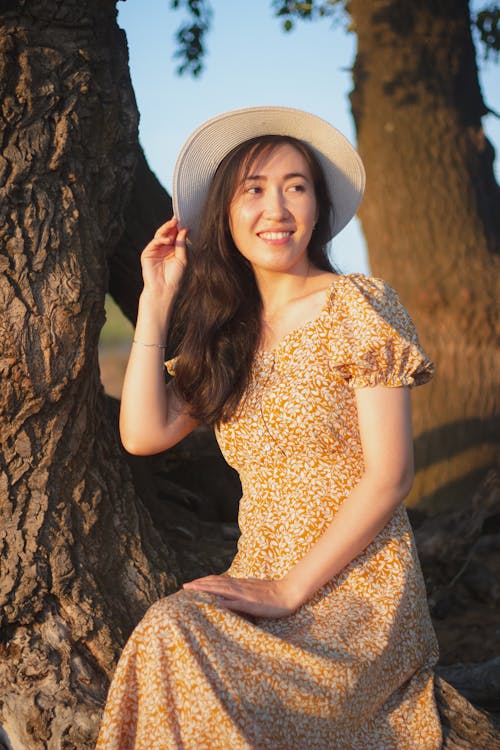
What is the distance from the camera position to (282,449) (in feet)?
9.54

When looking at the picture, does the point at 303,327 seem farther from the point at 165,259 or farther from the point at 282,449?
the point at 165,259

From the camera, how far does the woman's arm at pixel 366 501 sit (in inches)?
105

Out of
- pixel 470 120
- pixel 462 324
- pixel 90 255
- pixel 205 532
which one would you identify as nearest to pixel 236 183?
pixel 90 255

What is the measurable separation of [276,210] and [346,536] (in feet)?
3.64

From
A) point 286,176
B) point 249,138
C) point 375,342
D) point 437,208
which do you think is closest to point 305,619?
point 375,342

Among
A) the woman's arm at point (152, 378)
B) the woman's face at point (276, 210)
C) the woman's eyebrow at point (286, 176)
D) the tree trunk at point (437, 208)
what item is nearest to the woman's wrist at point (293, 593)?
the woman's arm at point (152, 378)

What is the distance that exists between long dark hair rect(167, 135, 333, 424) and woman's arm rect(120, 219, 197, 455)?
0.09 meters

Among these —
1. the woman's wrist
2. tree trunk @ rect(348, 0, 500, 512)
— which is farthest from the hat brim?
tree trunk @ rect(348, 0, 500, 512)

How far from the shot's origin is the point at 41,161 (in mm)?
3045

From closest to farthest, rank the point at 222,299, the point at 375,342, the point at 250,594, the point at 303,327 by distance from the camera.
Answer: the point at 250,594
the point at 375,342
the point at 303,327
the point at 222,299

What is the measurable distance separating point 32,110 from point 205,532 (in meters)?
2.03

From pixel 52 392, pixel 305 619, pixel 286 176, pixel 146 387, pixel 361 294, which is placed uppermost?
pixel 286 176

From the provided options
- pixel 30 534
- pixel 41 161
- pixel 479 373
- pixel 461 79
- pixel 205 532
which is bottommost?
pixel 479 373

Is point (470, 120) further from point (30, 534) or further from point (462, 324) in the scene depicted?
point (30, 534)
